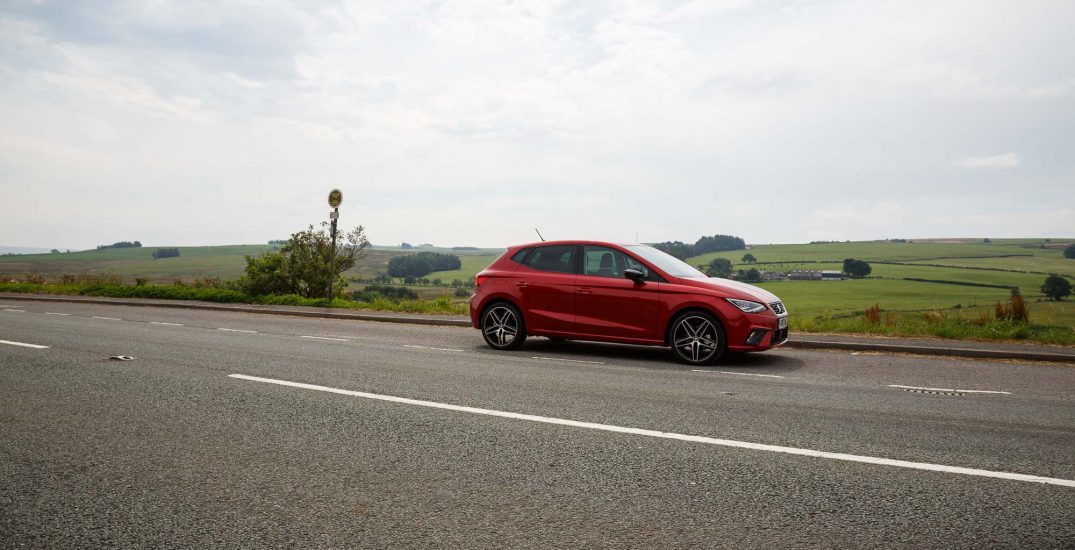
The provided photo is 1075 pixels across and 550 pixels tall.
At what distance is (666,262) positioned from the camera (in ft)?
36.3

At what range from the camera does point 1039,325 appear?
537 inches

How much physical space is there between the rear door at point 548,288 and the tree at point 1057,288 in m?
38.8

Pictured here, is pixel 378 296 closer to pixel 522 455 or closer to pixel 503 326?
pixel 503 326

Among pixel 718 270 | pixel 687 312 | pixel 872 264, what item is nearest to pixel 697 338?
pixel 687 312

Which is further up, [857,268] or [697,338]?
[857,268]

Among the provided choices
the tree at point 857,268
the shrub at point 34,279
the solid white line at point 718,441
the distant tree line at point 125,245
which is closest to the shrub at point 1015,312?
the solid white line at point 718,441

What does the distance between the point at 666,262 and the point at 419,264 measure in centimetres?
5662

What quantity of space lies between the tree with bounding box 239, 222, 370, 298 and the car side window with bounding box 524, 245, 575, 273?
16.8 metres

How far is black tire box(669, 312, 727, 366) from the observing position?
32.6 feet

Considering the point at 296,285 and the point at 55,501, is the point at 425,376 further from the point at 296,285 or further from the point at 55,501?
the point at 296,285

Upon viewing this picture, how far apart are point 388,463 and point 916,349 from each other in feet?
32.2

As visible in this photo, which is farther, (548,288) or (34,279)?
(34,279)

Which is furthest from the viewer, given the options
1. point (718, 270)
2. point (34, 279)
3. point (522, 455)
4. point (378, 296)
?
point (34, 279)

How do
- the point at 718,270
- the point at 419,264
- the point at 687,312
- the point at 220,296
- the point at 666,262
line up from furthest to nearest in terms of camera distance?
1. the point at 419,264
2. the point at 718,270
3. the point at 220,296
4. the point at 666,262
5. the point at 687,312
